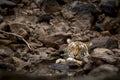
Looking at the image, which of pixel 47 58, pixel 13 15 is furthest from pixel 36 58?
pixel 13 15

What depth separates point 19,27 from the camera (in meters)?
10.2

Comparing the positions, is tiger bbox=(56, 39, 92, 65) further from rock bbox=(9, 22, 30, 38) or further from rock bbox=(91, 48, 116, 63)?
rock bbox=(9, 22, 30, 38)

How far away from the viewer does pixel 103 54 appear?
8805 mm

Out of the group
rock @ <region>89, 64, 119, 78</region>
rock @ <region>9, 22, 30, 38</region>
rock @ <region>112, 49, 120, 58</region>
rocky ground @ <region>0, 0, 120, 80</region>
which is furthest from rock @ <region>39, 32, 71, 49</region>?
rock @ <region>89, 64, 119, 78</region>

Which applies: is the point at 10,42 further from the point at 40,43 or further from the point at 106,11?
the point at 106,11

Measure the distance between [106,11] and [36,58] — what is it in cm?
322

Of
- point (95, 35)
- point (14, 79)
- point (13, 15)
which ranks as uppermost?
point (13, 15)

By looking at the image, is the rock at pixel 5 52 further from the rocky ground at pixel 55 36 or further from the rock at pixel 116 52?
the rock at pixel 116 52

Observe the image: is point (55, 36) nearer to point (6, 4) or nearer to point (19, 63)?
point (19, 63)

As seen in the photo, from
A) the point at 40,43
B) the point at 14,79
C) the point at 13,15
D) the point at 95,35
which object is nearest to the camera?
the point at 14,79

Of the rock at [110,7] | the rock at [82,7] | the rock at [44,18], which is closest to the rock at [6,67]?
the rock at [44,18]

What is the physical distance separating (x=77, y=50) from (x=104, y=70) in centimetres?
147

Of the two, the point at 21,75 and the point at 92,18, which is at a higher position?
the point at 92,18

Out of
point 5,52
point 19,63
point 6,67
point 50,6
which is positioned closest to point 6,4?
point 50,6
